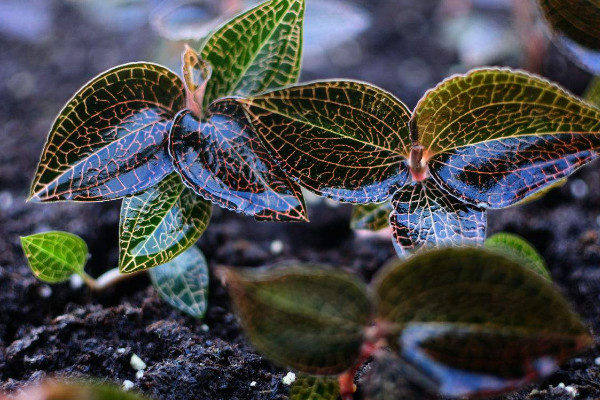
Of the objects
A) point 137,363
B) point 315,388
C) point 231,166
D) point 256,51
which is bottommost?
point 137,363

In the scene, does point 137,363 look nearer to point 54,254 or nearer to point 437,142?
point 54,254

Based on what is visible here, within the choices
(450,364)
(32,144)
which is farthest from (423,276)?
(32,144)

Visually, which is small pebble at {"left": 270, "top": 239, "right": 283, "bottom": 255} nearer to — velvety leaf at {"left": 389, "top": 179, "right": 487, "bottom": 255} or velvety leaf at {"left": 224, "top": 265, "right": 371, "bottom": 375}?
velvety leaf at {"left": 389, "top": 179, "right": 487, "bottom": 255}

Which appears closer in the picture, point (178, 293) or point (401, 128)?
point (401, 128)

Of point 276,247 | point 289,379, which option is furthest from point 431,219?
point 276,247

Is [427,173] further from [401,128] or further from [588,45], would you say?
[588,45]

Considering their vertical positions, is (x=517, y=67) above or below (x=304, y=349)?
above

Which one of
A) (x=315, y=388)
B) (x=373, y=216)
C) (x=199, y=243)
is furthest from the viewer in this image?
(x=199, y=243)

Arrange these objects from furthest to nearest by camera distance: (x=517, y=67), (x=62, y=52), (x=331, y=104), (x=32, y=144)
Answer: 1. (x=62, y=52)
2. (x=517, y=67)
3. (x=32, y=144)
4. (x=331, y=104)
